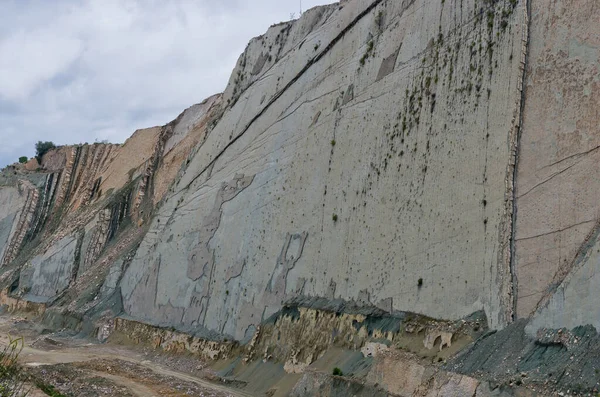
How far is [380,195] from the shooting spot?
1788 cm

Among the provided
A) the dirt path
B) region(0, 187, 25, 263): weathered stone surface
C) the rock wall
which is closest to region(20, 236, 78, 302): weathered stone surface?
the rock wall

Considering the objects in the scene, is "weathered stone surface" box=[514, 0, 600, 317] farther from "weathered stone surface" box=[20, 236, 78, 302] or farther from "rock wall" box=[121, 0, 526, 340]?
"weathered stone surface" box=[20, 236, 78, 302]

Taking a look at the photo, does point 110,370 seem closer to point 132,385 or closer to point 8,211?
point 132,385

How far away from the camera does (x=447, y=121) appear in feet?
54.7

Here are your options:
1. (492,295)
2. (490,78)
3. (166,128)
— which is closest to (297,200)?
(490,78)

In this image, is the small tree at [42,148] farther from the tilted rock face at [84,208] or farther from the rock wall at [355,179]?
the rock wall at [355,179]

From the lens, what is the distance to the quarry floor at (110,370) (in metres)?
17.0

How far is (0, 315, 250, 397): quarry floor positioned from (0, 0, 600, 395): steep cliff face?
978 mm

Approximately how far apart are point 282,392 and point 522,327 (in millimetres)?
6448

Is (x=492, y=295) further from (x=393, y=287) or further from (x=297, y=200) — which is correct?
(x=297, y=200)

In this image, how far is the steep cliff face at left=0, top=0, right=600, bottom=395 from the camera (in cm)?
1337

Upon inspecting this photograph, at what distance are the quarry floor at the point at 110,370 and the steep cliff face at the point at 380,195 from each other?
98cm

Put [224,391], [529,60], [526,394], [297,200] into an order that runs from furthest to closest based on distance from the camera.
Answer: [297,200] < [224,391] < [529,60] < [526,394]

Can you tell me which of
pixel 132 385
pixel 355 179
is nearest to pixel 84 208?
pixel 132 385
